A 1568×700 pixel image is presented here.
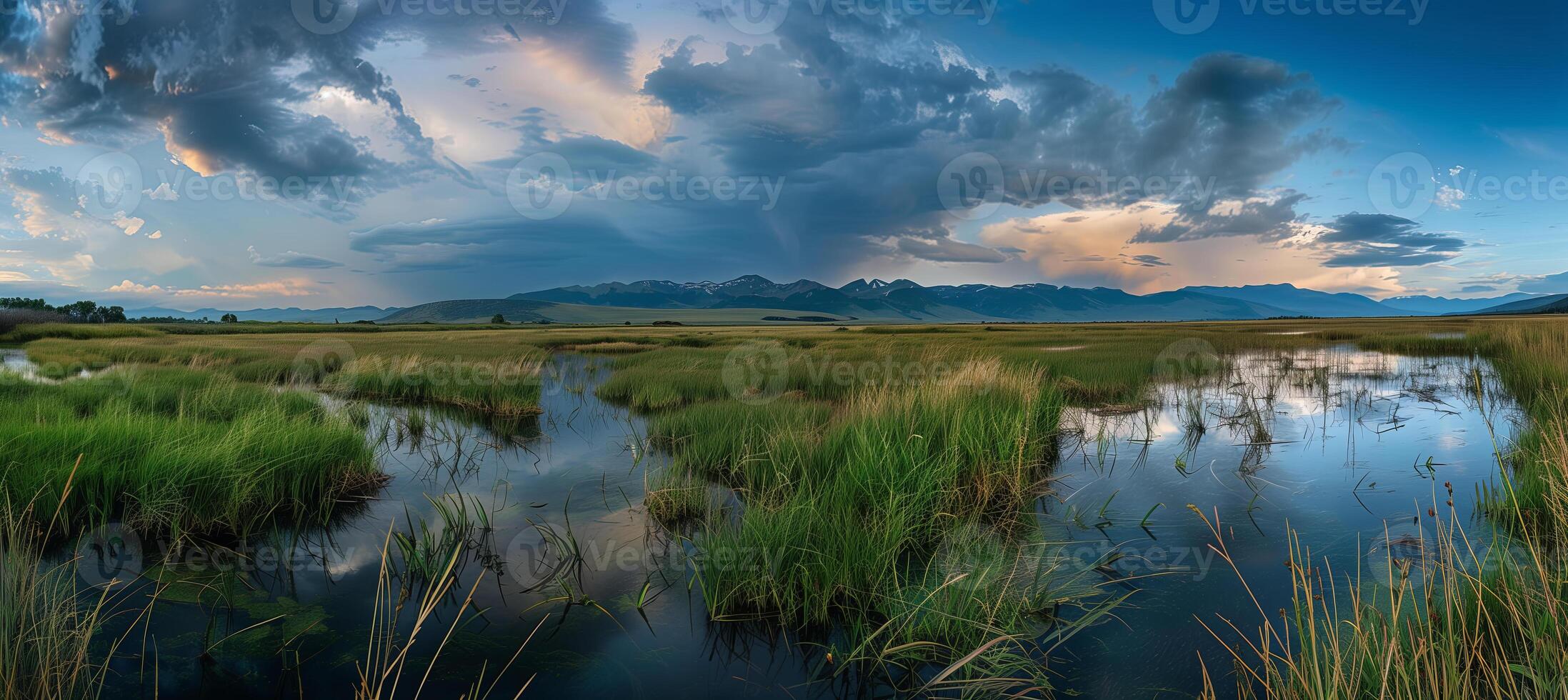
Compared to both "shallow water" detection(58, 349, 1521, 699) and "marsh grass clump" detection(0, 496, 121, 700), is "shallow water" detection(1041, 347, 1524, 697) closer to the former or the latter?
"shallow water" detection(58, 349, 1521, 699)

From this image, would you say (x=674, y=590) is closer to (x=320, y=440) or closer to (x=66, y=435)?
(x=320, y=440)

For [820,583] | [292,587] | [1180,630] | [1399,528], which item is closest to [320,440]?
[292,587]

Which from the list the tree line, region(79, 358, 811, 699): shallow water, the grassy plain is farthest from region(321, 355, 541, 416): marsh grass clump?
the tree line

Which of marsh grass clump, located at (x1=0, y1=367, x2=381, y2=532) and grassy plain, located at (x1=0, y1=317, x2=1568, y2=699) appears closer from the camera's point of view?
grassy plain, located at (x1=0, y1=317, x2=1568, y2=699)

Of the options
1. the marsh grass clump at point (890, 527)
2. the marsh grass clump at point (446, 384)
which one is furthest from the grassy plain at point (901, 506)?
the marsh grass clump at point (446, 384)

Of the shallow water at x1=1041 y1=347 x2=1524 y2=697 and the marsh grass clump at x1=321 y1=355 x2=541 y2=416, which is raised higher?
the marsh grass clump at x1=321 y1=355 x2=541 y2=416

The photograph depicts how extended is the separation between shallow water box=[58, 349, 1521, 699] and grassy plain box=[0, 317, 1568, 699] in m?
0.34

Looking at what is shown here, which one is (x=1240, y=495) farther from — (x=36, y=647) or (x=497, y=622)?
(x=36, y=647)

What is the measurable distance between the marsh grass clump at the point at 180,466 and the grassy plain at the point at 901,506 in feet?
0.12

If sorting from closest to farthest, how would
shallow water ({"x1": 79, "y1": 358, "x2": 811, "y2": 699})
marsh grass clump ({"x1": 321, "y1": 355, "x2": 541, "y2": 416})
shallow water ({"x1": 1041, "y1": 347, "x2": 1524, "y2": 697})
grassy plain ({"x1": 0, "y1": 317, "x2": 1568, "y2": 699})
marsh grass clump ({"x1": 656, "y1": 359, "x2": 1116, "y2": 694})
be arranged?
grassy plain ({"x1": 0, "y1": 317, "x2": 1568, "y2": 699})
shallow water ({"x1": 79, "y1": 358, "x2": 811, "y2": 699})
marsh grass clump ({"x1": 656, "y1": 359, "x2": 1116, "y2": 694})
shallow water ({"x1": 1041, "y1": 347, "x2": 1524, "y2": 697})
marsh grass clump ({"x1": 321, "y1": 355, "x2": 541, "y2": 416})

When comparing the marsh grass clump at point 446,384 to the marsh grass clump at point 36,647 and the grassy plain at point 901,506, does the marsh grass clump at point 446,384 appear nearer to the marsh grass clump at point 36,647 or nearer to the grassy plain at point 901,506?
the grassy plain at point 901,506

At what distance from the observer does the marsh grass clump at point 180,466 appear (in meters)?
5.70

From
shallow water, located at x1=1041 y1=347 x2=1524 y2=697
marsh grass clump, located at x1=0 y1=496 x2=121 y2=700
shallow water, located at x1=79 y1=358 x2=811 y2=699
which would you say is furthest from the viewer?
shallow water, located at x1=1041 y1=347 x2=1524 y2=697

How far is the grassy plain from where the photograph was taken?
3.01 meters
